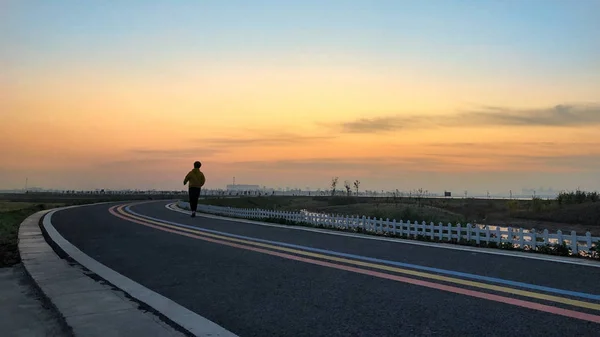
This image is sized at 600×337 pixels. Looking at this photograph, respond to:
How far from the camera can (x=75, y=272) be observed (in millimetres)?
8867

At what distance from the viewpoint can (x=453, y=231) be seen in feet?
52.2

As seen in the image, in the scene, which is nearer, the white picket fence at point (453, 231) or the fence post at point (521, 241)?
the white picket fence at point (453, 231)

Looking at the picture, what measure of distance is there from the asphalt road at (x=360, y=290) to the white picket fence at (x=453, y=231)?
8.22 feet

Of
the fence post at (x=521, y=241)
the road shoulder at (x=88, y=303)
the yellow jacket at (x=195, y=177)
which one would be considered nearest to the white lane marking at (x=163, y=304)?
the road shoulder at (x=88, y=303)

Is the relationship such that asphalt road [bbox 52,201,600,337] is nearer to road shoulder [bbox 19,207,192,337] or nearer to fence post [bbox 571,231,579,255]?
road shoulder [bbox 19,207,192,337]

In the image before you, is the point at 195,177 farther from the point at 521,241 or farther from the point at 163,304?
the point at 163,304

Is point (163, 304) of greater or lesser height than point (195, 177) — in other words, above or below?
below

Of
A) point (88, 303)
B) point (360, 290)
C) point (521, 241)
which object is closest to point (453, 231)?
point (521, 241)

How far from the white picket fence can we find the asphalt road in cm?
251

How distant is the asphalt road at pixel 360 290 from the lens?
214 inches

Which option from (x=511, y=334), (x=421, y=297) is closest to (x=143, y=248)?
(x=421, y=297)

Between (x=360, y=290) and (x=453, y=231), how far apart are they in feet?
31.7

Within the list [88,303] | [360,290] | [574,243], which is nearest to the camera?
[88,303]

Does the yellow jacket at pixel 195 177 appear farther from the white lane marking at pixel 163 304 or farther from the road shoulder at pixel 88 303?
the road shoulder at pixel 88 303
